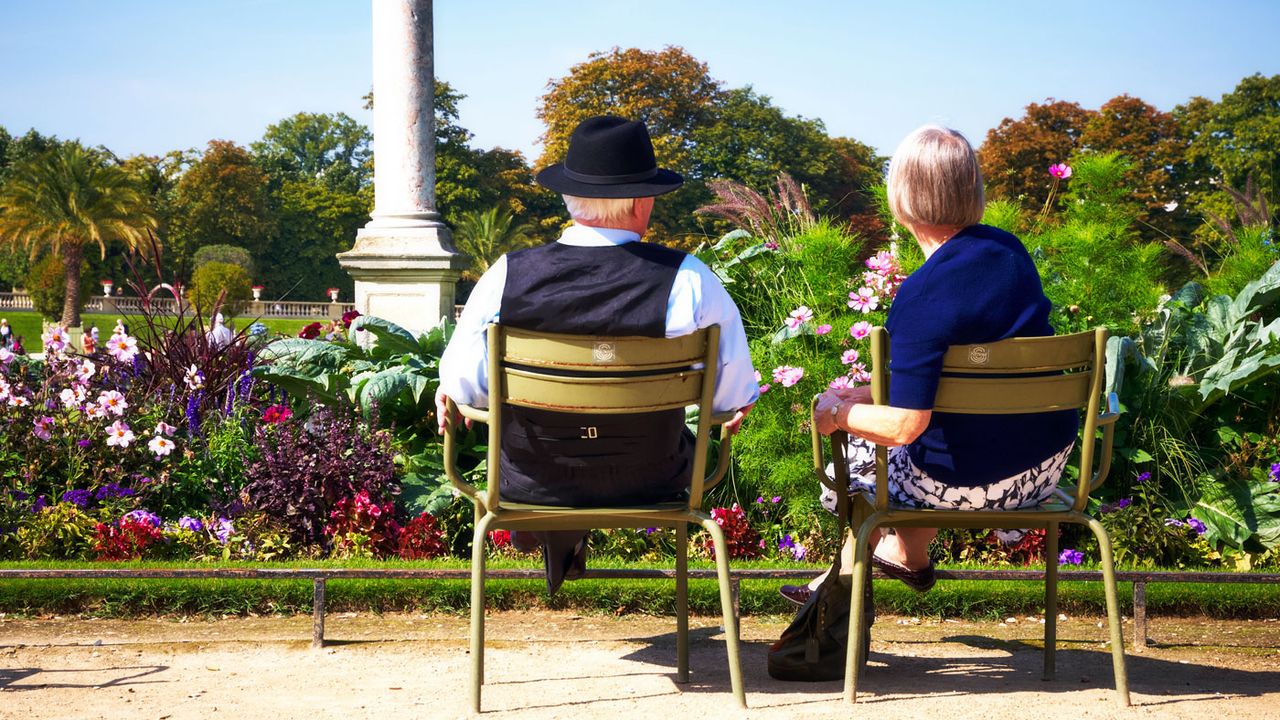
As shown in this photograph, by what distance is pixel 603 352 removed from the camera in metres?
2.90

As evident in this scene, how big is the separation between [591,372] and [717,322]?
0.41 meters

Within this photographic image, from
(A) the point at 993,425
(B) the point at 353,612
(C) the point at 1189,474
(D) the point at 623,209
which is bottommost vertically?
(B) the point at 353,612

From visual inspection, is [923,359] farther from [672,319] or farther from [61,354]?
[61,354]

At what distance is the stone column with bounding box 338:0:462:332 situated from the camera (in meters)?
8.29

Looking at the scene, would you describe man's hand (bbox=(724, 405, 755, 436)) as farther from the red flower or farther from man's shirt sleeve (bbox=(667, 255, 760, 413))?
the red flower

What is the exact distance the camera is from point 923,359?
2951 millimetres

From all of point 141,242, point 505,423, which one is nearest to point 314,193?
point 141,242

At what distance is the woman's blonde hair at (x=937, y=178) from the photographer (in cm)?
312

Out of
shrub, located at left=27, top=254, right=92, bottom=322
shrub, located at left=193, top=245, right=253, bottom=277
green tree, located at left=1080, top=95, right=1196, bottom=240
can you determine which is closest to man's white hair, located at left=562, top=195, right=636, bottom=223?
green tree, located at left=1080, top=95, right=1196, bottom=240

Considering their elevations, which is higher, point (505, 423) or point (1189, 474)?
point (505, 423)

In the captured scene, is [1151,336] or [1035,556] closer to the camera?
[1035,556]

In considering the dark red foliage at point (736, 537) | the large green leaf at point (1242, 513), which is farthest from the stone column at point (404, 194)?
the large green leaf at point (1242, 513)

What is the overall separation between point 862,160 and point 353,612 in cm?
4999

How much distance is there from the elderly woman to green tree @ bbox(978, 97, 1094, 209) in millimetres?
38101
